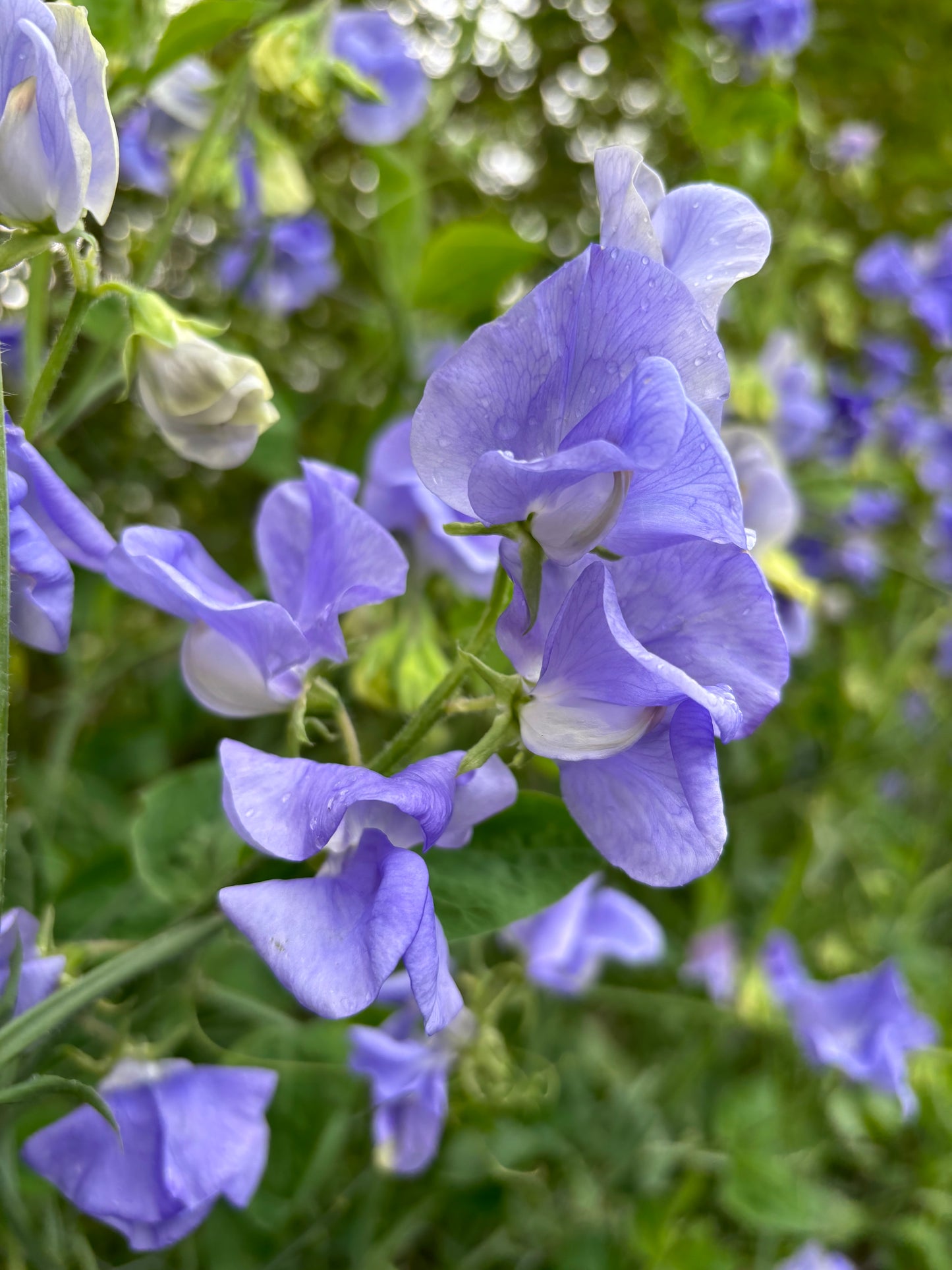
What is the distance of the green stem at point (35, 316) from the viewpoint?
0.50 metres

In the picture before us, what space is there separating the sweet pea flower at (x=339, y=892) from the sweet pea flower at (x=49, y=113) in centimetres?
17

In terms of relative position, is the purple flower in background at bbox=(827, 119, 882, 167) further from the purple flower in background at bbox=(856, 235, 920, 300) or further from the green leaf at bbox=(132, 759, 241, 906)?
the green leaf at bbox=(132, 759, 241, 906)

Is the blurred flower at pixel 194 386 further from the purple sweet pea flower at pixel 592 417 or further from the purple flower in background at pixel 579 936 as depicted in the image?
the purple flower in background at pixel 579 936

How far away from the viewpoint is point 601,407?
Result: 0.31m

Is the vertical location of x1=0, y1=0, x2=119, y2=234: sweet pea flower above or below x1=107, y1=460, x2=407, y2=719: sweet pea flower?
above

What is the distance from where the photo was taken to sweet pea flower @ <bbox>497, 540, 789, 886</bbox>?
0.31 metres

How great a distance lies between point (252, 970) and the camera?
796 mm

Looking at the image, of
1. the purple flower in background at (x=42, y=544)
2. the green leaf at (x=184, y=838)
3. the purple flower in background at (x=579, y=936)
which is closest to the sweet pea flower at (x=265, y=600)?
the purple flower in background at (x=42, y=544)

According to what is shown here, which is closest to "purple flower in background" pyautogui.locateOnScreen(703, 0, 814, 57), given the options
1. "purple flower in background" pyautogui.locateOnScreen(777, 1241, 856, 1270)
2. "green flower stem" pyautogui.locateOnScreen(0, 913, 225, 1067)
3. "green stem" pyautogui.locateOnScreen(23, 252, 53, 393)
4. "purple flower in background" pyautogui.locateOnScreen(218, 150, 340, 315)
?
Answer: "purple flower in background" pyautogui.locateOnScreen(218, 150, 340, 315)

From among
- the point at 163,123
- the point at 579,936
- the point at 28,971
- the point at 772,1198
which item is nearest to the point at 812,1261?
the point at 772,1198

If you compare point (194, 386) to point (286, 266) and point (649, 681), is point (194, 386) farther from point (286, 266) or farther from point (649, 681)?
point (286, 266)

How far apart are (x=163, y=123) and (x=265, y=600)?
651 millimetres

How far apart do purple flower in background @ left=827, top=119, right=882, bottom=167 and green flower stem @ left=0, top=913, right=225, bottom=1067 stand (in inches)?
44.3

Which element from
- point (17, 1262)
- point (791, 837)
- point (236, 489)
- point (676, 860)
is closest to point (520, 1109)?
point (17, 1262)
